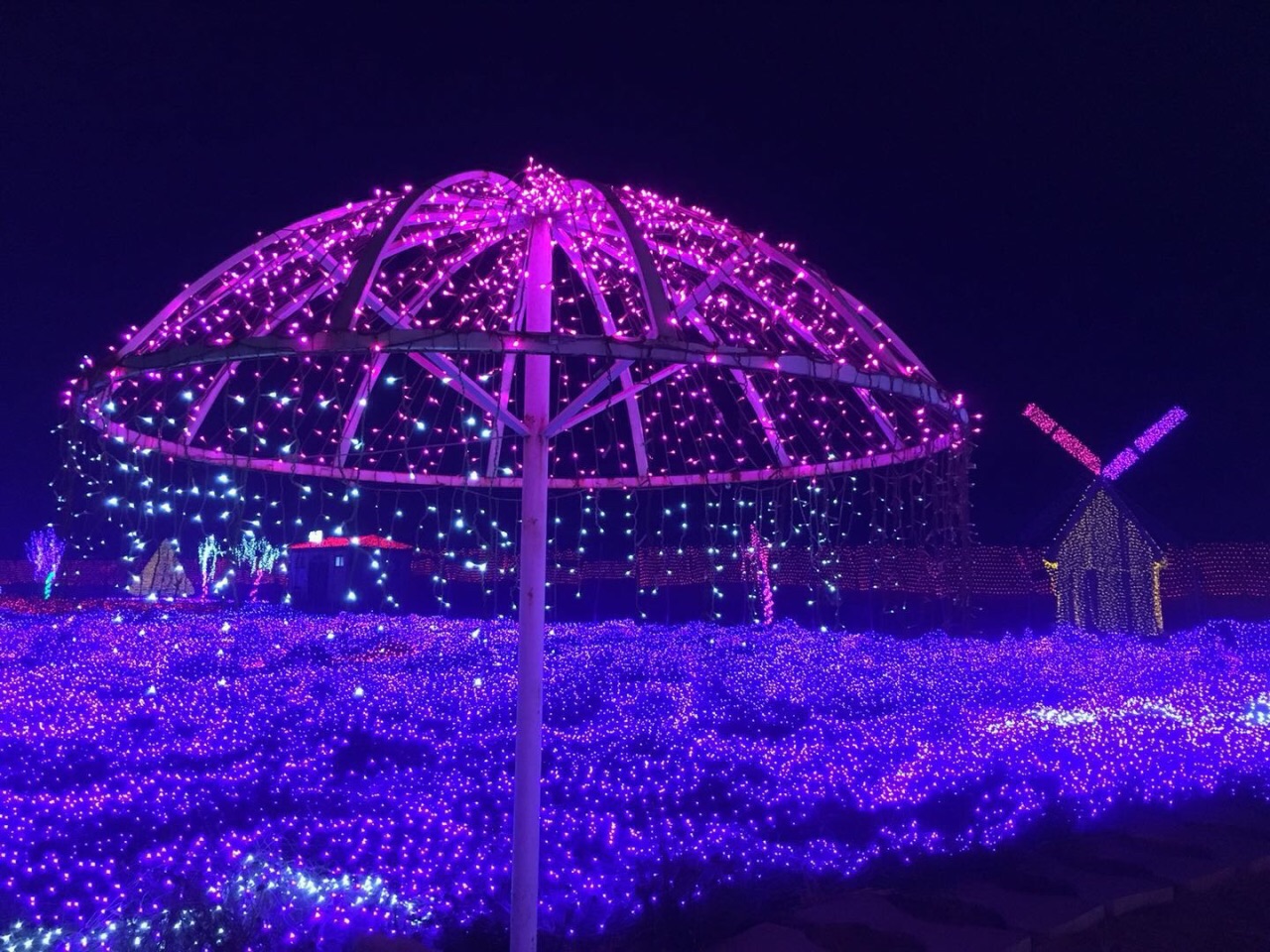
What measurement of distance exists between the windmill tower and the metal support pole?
1885 cm

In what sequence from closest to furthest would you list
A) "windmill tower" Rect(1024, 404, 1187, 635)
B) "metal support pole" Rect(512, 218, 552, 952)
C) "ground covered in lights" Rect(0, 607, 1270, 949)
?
"metal support pole" Rect(512, 218, 552, 952), "ground covered in lights" Rect(0, 607, 1270, 949), "windmill tower" Rect(1024, 404, 1187, 635)

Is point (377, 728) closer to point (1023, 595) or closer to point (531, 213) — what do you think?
point (531, 213)

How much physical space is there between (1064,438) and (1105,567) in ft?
14.1

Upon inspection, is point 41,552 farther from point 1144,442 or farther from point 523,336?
point 523,336

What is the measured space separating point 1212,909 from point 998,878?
1.20m

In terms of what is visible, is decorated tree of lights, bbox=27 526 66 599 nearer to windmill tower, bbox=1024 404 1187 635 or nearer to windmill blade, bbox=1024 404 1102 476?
windmill blade, bbox=1024 404 1102 476

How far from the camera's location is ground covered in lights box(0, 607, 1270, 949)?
472 centimetres

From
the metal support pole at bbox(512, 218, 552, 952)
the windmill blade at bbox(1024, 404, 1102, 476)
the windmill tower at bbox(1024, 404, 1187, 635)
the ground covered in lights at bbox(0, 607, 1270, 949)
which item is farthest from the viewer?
the windmill blade at bbox(1024, 404, 1102, 476)

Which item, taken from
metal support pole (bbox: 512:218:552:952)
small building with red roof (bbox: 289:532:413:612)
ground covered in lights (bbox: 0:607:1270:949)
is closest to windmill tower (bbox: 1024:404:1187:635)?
ground covered in lights (bbox: 0:607:1270:949)

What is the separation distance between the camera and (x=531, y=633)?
4094mm

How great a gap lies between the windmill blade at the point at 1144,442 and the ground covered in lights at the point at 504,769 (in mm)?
10588

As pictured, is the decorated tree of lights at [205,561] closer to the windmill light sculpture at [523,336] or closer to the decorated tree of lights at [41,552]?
the decorated tree of lights at [41,552]

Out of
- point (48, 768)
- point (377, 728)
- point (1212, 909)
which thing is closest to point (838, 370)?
point (1212, 909)

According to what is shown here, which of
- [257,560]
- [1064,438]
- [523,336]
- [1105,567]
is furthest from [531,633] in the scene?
[257,560]
